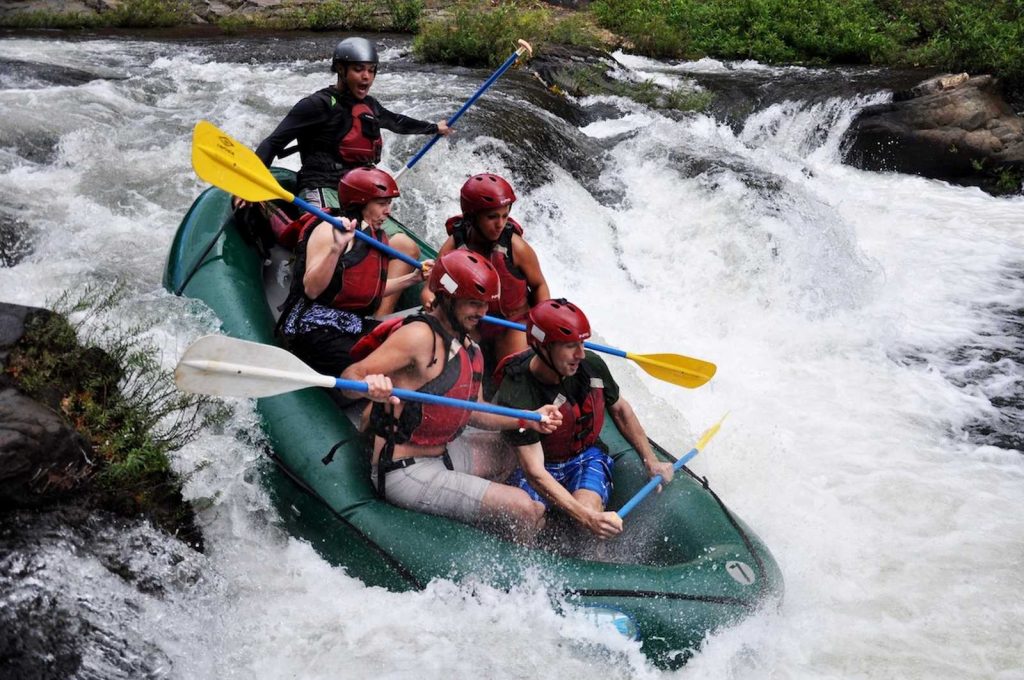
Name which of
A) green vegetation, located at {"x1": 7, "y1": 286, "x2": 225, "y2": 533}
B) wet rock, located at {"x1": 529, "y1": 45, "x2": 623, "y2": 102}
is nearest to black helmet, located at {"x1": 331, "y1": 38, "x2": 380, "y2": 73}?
green vegetation, located at {"x1": 7, "y1": 286, "x2": 225, "y2": 533}

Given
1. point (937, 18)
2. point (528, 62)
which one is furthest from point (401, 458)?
point (937, 18)

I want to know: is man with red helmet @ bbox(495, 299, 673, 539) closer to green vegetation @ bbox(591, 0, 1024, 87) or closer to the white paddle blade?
the white paddle blade

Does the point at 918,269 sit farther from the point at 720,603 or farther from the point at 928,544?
the point at 720,603

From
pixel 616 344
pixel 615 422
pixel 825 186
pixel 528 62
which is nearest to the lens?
pixel 615 422

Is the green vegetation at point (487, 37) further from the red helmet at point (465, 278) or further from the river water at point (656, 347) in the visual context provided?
the red helmet at point (465, 278)

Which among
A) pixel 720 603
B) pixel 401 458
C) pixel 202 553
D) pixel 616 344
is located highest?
pixel 401 458

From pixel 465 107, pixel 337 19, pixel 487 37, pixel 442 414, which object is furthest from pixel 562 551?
pixel 337 19

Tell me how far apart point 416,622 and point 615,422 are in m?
1.07

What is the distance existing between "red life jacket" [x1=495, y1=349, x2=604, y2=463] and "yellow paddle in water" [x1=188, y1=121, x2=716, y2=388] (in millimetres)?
550

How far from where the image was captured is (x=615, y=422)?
3.52m

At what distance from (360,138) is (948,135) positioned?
6034mm

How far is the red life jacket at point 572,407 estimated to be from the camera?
3.21m

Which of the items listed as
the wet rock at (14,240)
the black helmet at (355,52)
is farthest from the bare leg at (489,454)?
the wet rock at (14,240)

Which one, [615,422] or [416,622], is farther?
[615,422]
